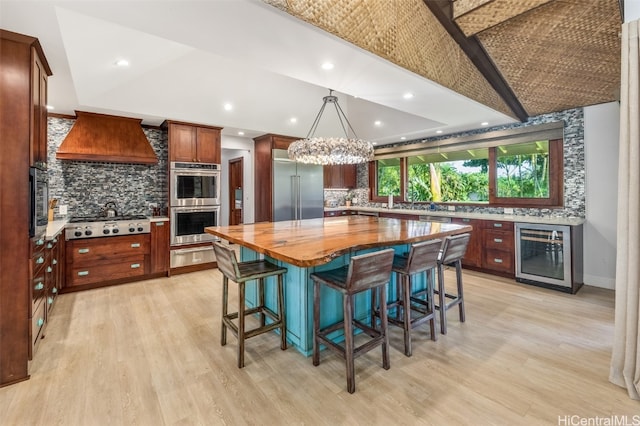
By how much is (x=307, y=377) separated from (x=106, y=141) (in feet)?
13.9

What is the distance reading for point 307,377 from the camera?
2080 millimetres

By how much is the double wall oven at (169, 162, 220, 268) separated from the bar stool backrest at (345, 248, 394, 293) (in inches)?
139

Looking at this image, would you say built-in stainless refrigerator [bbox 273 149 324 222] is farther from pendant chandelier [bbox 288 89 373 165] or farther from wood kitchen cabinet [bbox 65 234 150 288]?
wood kitchen cabinet [bbox 65 234 150 288]

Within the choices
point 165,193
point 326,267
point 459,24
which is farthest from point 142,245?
point 459,24

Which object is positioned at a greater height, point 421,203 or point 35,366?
point 421,203

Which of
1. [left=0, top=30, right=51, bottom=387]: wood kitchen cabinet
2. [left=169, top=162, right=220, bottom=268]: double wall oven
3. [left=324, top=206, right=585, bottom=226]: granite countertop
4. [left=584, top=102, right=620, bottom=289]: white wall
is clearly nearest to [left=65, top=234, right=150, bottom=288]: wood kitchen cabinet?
[left=169, top=162, right=220, bottom=268]: double wall oven

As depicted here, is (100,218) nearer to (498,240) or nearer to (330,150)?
(330,150)

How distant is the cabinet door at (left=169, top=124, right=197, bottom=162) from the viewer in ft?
14.7

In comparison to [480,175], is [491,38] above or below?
above

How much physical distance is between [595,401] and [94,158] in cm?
571

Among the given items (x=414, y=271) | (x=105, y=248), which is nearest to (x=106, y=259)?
(x=105, y=248)

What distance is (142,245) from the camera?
Answer: 4266 mm

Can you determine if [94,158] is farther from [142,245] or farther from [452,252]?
[452,252]

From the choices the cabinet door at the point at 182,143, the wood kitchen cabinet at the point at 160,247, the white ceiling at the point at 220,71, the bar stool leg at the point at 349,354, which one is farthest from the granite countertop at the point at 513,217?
the wood kitchen cabinet at the point at 160,247
